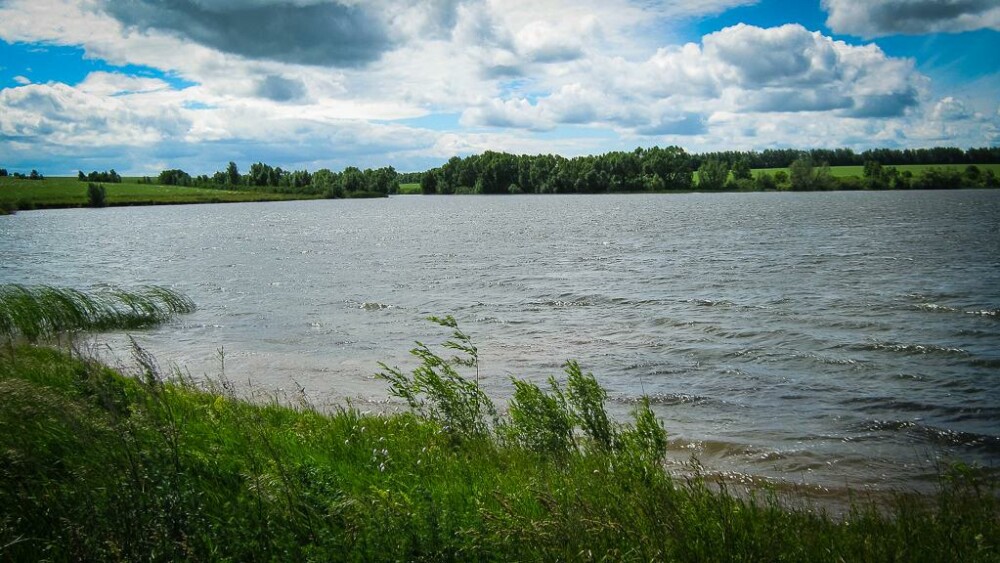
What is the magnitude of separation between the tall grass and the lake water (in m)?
1.48

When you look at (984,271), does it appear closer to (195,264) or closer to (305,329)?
(305,329)

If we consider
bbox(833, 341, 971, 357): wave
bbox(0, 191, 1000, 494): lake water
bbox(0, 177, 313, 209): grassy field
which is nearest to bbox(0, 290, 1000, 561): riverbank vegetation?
bbox(0, 191, 1000, 494): lake water

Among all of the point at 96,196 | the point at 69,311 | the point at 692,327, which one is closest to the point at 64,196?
the point at 96,196

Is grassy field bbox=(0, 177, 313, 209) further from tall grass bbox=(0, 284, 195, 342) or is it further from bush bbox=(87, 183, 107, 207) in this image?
tall grass bbox=(0, 284, 195, 342)

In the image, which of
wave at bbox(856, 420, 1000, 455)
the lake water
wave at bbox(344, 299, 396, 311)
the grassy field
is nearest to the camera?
wave at bbox(856, 420, 1000, 455)

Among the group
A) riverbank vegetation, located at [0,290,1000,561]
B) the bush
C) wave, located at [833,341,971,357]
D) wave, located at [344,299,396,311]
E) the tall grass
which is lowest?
wave, located at [344,299,396,311]

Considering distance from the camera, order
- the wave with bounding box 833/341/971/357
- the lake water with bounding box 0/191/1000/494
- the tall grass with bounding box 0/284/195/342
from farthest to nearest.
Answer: the tall grass with bounding box 0/284/195/342 < the wave with bounding box 833/341/971/357 < the lake water with bounding box 0/191/1000/494

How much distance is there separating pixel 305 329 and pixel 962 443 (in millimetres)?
22024

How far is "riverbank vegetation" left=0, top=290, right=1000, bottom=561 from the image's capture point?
522 cm

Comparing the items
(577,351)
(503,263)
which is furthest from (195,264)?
(577,351)

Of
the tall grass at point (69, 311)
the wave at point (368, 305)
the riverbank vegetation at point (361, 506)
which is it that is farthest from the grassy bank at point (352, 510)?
the wave at point (368, 305)

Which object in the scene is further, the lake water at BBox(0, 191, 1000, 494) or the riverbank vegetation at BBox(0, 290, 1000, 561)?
the lake water at BBox(0, 191, 1000, 494)

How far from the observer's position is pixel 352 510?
222 inches

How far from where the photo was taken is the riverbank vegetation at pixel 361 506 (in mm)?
5219
